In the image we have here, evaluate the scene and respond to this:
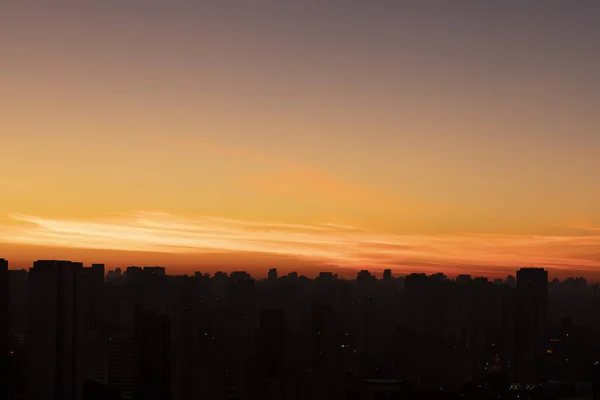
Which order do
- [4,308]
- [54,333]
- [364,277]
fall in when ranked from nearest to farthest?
[54,333], [4,308], [364,277]

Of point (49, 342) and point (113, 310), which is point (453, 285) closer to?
point (113, 310)

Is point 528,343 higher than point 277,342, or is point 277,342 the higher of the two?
point 277,342

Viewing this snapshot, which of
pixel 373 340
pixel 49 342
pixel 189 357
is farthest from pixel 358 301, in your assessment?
pixel 49 342

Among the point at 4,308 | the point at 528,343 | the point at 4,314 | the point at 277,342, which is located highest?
the point at 4,308

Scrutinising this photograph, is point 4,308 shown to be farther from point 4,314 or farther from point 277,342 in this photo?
point 277,342

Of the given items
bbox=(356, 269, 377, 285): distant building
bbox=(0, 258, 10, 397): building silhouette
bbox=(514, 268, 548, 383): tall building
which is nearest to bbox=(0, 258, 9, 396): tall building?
bbox=(0, 258, 10, 397): building silhouette

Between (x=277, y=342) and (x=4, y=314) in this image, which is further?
(x=277, y=342)

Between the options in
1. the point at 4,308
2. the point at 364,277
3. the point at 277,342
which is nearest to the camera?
the point at 4,308

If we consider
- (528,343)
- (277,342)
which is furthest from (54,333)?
(528,343)
